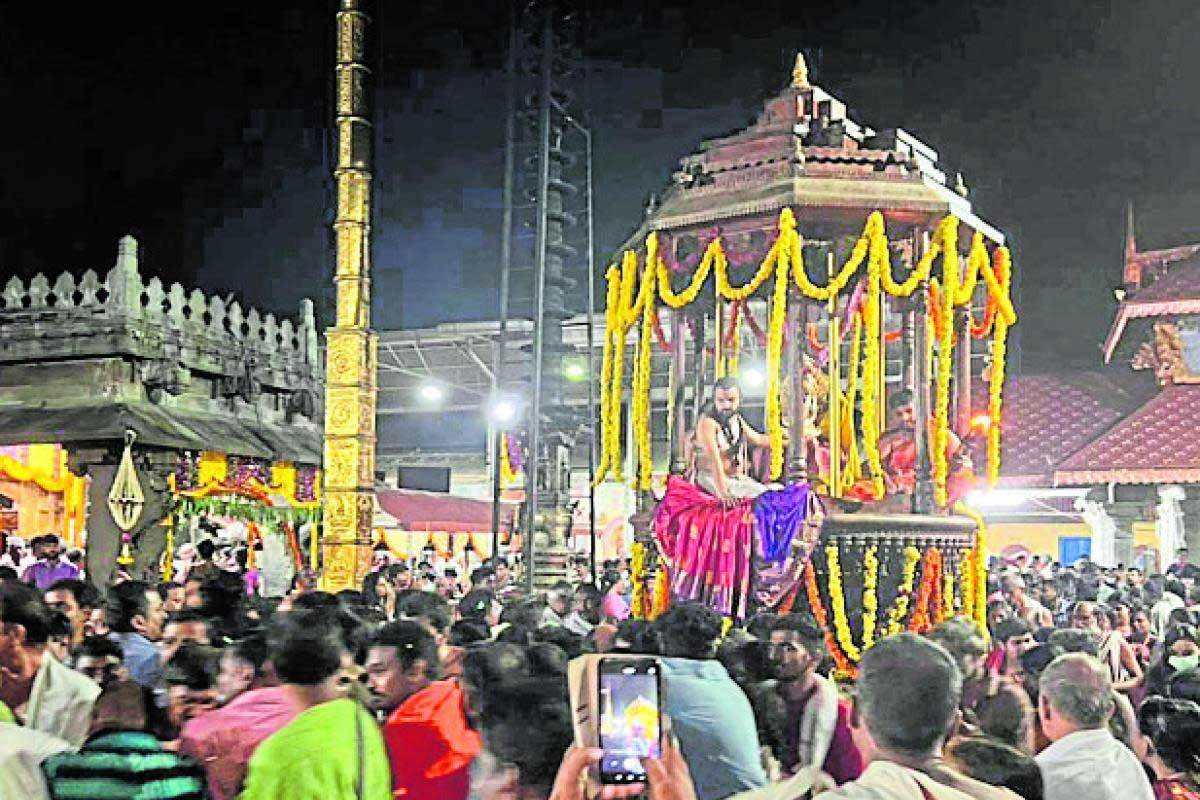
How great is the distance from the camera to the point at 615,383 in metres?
11.5

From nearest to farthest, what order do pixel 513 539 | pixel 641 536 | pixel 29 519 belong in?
pixel 641 536 → pixel 513 539 → pixel 29 519

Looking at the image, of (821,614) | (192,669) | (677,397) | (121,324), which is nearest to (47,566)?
(121,324)

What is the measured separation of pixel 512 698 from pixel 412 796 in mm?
1107

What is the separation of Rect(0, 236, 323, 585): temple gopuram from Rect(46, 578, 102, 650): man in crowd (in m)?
7.20

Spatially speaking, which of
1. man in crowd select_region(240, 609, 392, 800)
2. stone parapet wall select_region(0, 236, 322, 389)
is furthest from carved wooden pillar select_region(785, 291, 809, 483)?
stone parapet wall select_region(0, 236, 322, 389)

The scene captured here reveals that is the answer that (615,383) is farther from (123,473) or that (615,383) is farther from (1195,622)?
(123,473)

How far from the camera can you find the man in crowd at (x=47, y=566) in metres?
12.8

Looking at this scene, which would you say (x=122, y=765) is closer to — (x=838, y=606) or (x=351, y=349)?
(x=838, y=606)

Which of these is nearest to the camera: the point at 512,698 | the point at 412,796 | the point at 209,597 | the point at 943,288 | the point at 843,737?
the point at 512,698

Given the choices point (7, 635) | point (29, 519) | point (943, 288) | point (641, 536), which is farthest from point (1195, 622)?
point (29, 519)

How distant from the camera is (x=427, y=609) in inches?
274

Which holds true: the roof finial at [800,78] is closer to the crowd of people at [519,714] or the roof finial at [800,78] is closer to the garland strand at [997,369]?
the garland strand at [997,369]

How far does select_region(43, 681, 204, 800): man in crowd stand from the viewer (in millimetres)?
3541

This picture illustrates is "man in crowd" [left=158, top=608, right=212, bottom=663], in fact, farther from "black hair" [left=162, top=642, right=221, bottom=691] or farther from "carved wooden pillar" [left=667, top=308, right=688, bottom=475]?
"carved wooden pillar" [left=667, top=308, right=688, bottom=475]
